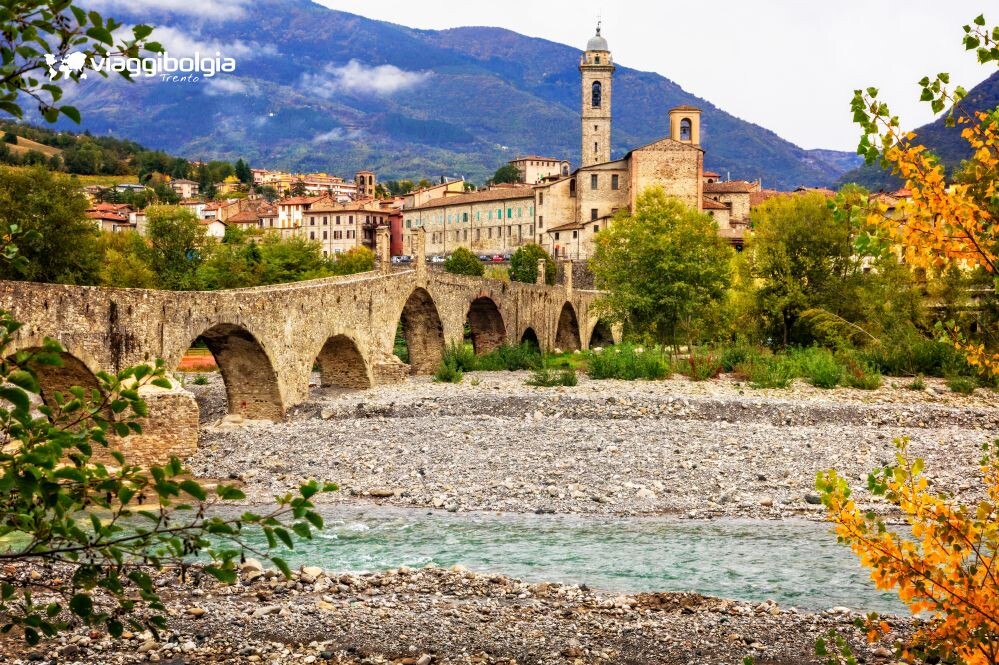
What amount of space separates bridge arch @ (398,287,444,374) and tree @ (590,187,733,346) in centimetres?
702

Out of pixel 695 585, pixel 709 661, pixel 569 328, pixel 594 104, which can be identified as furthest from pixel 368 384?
pixel 594 104

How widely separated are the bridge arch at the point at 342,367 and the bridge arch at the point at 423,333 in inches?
233

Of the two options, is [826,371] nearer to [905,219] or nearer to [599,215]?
[905,219]

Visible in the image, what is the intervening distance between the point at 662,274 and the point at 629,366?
5.18 meters

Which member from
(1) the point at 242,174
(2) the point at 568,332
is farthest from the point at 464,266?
(1) the point at 242,174

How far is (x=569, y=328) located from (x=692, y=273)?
19.7 metres

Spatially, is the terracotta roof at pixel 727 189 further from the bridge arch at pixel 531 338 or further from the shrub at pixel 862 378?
the shrub at pixel 862 378

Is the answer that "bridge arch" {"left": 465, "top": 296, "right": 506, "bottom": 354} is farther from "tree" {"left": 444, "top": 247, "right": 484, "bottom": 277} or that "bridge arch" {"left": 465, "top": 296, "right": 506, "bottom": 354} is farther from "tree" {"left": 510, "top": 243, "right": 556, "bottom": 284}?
"tree" {"left": 444, "top": 247, "right": 484, "bottom": 277}

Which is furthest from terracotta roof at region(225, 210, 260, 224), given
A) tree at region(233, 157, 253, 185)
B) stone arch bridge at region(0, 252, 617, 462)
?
stone arch bridge at region(0, 252, 617, 462)

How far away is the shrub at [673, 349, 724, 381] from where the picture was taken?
34406mm

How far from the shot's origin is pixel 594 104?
347 feet

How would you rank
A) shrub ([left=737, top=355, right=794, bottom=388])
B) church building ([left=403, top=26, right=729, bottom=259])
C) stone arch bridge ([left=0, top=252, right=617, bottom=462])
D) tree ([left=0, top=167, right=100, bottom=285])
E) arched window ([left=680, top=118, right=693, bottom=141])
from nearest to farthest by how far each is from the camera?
stone arch bridge ([left=0, top=252, right=617, bottom=462]) → shrub ([left=737, top=355, right=794, bottom=388]) → tree ([left=0, top=167, right=100, bottom=285]) → church building ([left=403, top=26, right=729, bottom=259]) → arched window ([left=680, top=118, right=693, bottom=141])

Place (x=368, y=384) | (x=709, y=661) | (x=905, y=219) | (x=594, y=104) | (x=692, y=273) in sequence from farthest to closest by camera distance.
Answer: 1. (x=594, y=104)
2. (x=692, y=273)
3. (x=368, y=384)
4. (x=709, y=661)
5. (x=905, y=219)

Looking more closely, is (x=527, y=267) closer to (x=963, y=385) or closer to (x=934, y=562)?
(x=963, y=385)
